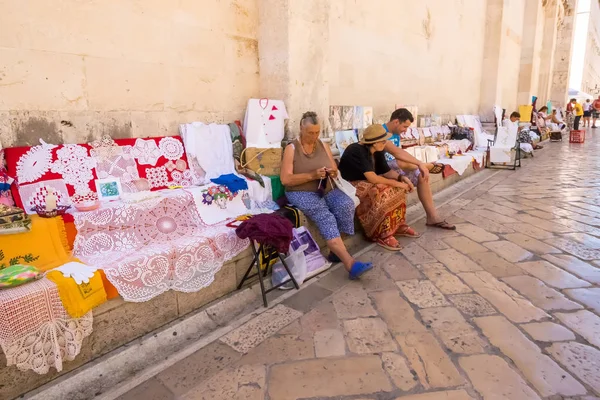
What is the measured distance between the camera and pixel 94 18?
2910 mm

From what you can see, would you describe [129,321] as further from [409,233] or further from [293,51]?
[293,51]

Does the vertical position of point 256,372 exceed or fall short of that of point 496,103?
it falls short

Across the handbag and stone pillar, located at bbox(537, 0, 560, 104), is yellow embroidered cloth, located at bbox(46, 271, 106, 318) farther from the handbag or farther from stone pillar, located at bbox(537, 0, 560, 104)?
stone pillar, located at bbox(537, 0, 560, 104)

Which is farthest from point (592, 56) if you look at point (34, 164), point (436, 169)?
point (34, 164)

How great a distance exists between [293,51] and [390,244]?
229 cm

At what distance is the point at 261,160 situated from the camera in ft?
12.7

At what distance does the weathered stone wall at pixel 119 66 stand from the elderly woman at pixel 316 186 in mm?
1062

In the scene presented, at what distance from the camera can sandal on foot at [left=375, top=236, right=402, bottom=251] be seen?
3756mm

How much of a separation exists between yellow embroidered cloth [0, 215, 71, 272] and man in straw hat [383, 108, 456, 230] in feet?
10.3

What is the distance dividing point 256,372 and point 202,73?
2.85 metres

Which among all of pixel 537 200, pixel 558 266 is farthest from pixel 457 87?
pixel 558 266

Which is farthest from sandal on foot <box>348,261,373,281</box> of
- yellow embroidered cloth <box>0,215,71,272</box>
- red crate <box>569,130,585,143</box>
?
red crate <box>569,130,585,143</box>

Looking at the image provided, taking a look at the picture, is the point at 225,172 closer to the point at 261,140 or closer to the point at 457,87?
the point at 261,140

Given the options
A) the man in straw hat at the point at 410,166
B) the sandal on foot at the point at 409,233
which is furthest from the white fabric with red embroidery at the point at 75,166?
the sandal on foot at the point at 409,233
